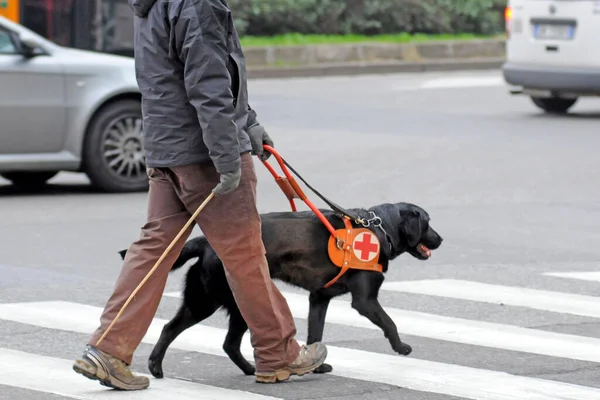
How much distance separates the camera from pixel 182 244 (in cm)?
589

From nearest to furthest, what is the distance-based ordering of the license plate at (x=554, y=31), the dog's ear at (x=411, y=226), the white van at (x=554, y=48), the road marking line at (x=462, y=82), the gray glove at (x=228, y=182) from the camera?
the gray glove at (x=228, y=182)
the dog's ear at (x=411, y=226)
the white van at (x=554, y=48)
the license plate at (x=554, y=31)
the road marking line at (x=462, y=82)

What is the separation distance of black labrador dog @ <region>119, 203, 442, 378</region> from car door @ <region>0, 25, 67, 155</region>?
5717 mm

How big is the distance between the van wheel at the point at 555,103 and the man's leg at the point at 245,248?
13.0 meters

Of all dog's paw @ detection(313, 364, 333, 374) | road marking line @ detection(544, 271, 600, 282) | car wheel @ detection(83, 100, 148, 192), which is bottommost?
car wheel @ detection(83, 100, 148, 192)

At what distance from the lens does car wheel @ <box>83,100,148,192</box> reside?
39.3 feet

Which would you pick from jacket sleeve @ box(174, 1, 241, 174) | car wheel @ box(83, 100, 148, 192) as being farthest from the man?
car wheel @ box(83, 100, 148, 192)

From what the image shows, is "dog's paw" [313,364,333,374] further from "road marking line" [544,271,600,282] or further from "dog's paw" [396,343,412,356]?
"road marking line" [544,271,600,282]

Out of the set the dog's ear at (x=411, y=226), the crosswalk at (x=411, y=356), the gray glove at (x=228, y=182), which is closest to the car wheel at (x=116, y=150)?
the crosswalk at (x=411, y=356)

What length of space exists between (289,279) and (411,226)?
0.63 m

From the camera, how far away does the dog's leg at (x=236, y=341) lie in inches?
246

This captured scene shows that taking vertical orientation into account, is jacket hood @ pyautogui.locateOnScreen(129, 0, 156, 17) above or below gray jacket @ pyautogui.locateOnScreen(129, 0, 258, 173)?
above

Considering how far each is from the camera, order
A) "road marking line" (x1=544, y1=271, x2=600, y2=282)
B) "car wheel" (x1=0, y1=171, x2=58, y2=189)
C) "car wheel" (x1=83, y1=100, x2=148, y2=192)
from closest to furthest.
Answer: "road marking line" (x1=544, y1=271, x2=600, y2=282), "car wheel" (x1=83, y1=100, x2=148, y2=192), "car wheel" (x1=0, y1=171, x2=58, y2=189)

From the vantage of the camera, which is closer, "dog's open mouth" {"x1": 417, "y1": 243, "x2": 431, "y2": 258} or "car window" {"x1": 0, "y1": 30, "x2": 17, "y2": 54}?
"dog's open mouth" {"x1": 417, "y1": 243, "x2": 431, "y2": 258}

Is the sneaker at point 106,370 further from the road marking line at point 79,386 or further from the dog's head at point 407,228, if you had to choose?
the dog's head at point 407,228
